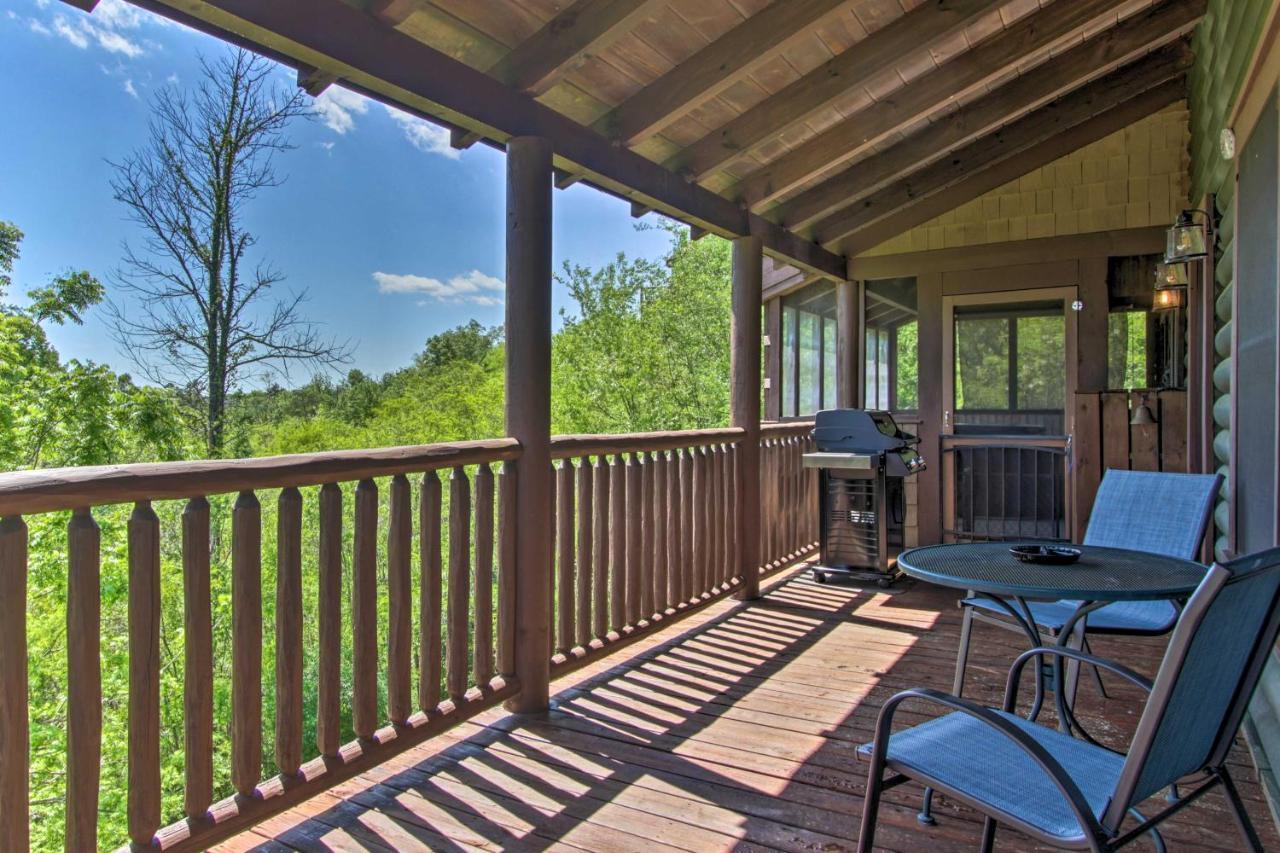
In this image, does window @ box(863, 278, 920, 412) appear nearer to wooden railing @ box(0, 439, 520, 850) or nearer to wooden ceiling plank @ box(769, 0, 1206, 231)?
wooden ceiling plank @ box(769, 0, 1206, 231)

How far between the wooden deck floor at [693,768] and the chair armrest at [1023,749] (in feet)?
2.33

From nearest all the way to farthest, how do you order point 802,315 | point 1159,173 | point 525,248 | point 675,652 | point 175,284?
point 525,248 → point 675,652 → point 1159,173 → point 802,315 → point 175,284

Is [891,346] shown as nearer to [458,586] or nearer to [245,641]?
[458,586]

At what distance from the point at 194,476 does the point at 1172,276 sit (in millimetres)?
4986

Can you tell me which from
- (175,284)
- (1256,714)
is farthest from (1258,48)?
(175,284)

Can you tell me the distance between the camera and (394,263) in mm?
39281

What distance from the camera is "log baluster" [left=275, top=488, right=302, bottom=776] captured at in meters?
2.11

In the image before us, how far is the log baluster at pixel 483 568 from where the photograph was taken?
2795 millimetres

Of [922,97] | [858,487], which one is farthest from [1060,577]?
[858,487]

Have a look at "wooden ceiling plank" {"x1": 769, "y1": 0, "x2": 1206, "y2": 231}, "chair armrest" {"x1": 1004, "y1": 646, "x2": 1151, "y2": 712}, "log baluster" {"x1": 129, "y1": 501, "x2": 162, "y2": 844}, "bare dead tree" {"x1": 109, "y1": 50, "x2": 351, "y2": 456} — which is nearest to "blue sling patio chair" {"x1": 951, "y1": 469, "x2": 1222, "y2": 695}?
"chair armrest" {"x1": 1004, "y1": 646, "x2": 1151, "y2": 712}

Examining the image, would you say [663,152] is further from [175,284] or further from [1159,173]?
[175,284]

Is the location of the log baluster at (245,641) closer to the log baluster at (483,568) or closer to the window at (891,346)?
the log baluster at (483,568)

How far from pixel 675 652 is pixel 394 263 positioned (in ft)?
127

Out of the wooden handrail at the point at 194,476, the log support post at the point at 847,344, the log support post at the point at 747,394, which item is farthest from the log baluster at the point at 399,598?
the log support post at the point at 847,344
